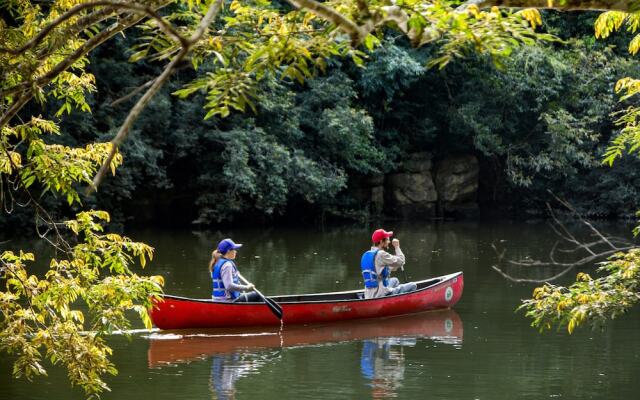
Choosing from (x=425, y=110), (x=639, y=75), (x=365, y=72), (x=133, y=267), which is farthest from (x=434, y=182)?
(x=133, y=267)

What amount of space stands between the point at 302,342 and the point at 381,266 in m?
1.95

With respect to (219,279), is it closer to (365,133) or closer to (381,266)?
(381,266)

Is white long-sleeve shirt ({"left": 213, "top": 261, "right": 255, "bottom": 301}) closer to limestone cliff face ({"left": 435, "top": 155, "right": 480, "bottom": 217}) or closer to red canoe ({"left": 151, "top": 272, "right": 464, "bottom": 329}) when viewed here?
red canoe ({"left": 151, "top": 272, "right": 464, "bottom": 329})

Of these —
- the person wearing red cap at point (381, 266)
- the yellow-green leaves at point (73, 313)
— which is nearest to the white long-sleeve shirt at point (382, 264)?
the person wearing red cap at point (381, 266)

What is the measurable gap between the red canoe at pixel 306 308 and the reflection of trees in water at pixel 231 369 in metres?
1.03

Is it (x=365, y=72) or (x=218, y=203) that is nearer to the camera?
(x=218, y=203)

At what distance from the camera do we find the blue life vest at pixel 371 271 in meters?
14.0

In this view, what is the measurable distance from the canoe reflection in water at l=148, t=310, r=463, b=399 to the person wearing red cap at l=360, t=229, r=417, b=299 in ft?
1.37

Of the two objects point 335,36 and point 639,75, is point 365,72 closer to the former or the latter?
point 639,75

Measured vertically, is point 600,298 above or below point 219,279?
above

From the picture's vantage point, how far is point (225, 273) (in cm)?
1284

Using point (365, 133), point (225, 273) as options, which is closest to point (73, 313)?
point (225, 273)

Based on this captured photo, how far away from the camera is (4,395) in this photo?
9508mm

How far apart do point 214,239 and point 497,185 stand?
40.0ft
